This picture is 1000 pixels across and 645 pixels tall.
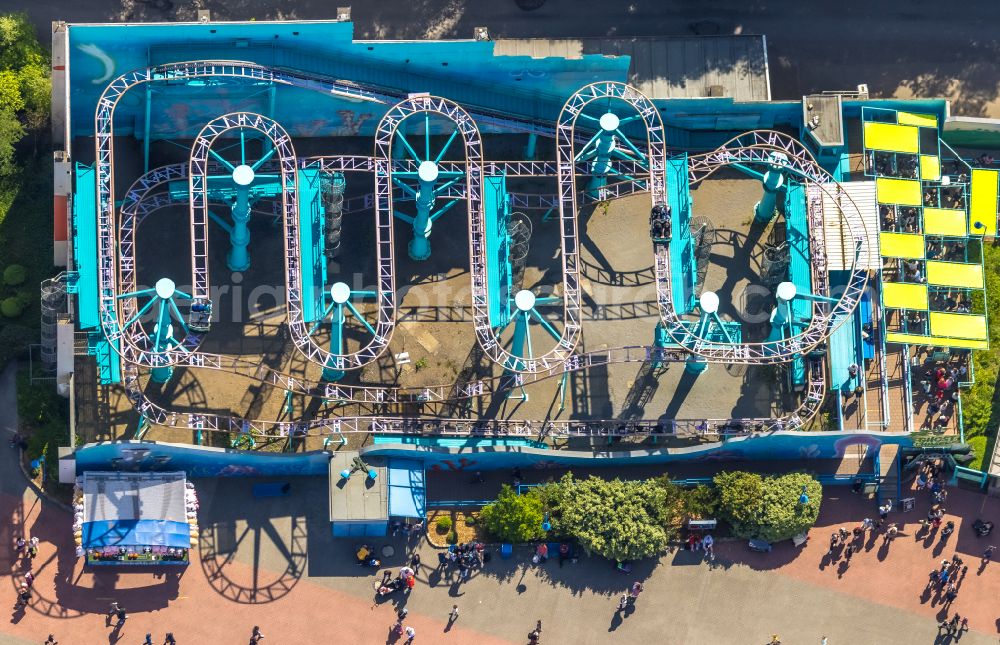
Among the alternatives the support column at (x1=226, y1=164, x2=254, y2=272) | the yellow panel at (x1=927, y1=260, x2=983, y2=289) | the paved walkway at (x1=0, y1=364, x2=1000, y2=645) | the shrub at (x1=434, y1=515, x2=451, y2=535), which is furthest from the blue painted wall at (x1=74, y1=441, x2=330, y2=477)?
the yellow panel at (x1=927, y1=260, x2=983, y2=289)

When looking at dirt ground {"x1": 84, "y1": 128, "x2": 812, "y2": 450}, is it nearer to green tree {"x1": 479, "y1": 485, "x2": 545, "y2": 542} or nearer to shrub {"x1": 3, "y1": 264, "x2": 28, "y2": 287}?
green tree {"x1": 479, "y1": 485, "x2": 545, "y2": 542}

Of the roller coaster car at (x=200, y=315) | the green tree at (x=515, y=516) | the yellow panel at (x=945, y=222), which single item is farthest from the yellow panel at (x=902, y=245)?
the roller coaster car at (x=200, y=315)

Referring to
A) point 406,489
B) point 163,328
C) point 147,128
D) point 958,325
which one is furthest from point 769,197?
point 147,128

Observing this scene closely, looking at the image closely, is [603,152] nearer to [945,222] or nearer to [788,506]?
[945,222]

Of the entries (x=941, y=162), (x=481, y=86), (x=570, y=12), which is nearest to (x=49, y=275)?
(x=481, y=86)

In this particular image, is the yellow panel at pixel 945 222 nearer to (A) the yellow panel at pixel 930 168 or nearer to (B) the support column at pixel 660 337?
(A) the yellow panel at pixel 930 168
